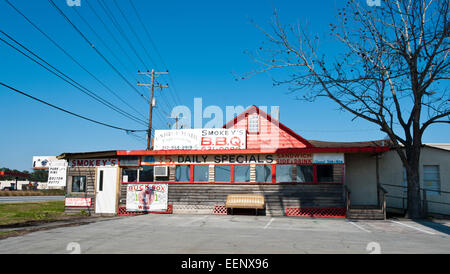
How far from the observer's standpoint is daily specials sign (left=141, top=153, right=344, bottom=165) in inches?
710

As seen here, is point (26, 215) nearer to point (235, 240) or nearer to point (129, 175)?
point (129, 175)

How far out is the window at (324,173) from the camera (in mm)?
17938

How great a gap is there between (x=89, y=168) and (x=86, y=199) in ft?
5.83

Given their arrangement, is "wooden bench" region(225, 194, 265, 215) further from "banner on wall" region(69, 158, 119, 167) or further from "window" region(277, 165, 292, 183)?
"banner on wall" region(69, 158, 119, 167)

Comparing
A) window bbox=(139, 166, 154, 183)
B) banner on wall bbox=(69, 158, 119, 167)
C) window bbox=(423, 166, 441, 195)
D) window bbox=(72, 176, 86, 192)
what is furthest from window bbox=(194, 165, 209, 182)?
window bbox=(423, 166, 441, 195)

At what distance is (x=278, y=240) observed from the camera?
392 inches

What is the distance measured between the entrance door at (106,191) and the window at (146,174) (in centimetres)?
151

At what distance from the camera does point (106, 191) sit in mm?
20422

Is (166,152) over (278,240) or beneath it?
over

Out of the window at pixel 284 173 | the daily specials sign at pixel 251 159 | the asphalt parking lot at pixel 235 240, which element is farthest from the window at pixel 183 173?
the asphalt parking lot at pixel 235 240

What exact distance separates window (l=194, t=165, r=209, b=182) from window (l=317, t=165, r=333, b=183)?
5.80 meters

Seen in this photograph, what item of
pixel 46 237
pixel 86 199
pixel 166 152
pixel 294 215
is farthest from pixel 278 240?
pixel 86 199

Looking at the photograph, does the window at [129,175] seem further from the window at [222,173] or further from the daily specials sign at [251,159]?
the window at [222,173]
